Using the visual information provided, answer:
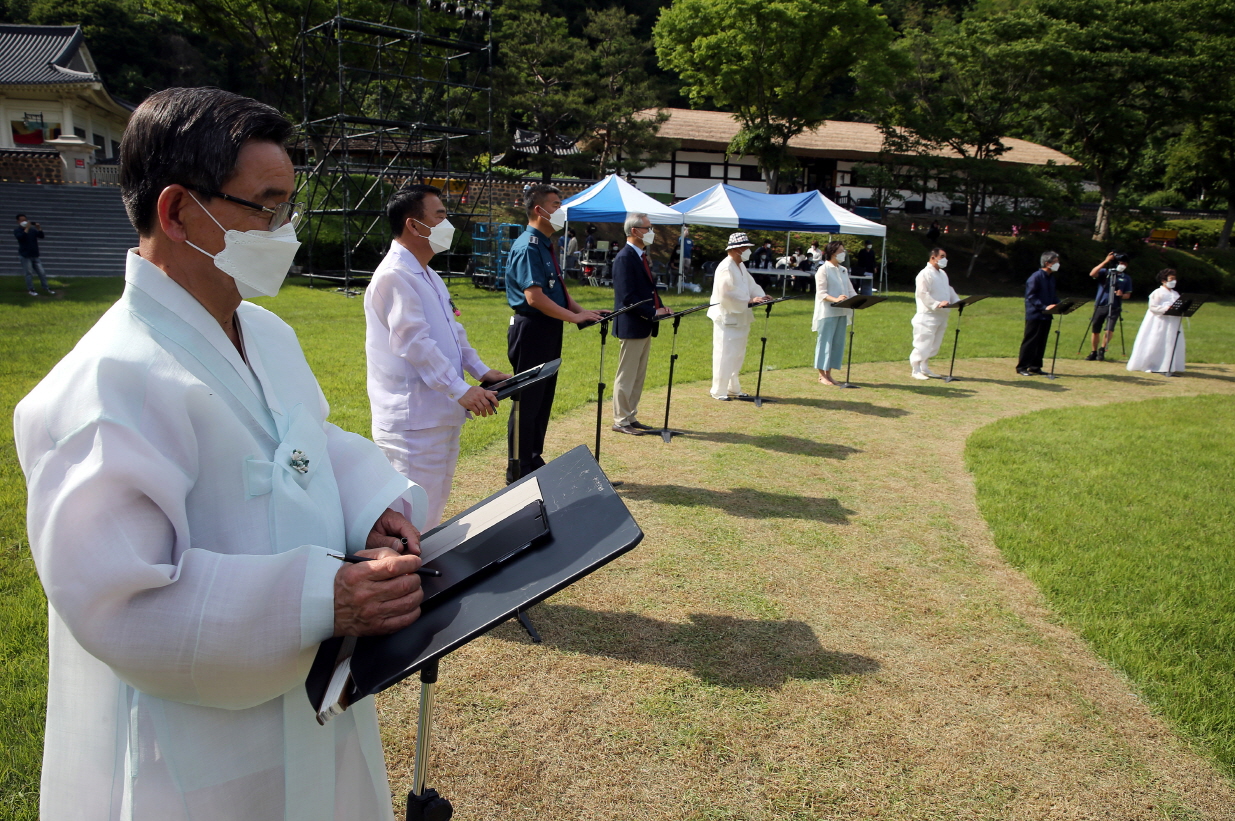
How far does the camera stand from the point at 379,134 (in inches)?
766

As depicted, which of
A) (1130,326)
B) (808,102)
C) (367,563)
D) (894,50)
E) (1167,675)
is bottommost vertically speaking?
(1130,326)

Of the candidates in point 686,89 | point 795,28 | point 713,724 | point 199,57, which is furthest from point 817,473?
point 199,57

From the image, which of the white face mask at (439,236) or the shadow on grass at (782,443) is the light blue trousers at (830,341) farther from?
the white face mask at (439,236)

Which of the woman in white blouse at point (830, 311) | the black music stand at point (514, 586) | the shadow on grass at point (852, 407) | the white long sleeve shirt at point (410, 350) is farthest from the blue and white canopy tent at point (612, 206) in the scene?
the black music stand at point (514, 586)

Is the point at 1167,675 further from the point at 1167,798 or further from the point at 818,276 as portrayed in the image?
the point at 818,276

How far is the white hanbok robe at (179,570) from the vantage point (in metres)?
1.09

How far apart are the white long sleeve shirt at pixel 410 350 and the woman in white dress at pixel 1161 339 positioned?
12.9 m

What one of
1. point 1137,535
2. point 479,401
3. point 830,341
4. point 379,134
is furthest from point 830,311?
point 379,134

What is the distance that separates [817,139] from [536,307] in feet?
113

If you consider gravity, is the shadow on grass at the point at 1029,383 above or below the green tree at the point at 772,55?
below

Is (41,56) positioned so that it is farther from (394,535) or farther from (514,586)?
(514,586)

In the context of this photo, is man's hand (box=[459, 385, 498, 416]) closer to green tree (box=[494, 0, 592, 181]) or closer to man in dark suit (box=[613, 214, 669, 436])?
man in dark suit (box=[613, 214, 669, 436])

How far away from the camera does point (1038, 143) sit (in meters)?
42.3

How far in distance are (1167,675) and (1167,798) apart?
96cm
